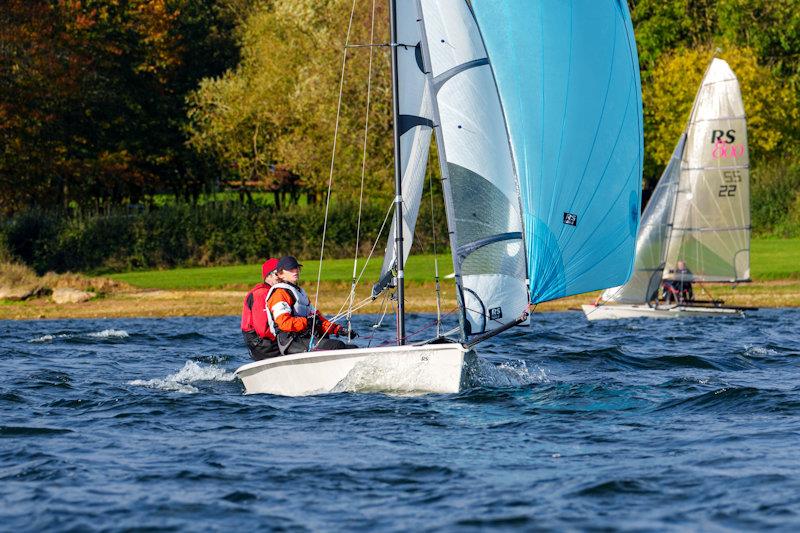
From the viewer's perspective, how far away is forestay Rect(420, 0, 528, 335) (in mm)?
15766

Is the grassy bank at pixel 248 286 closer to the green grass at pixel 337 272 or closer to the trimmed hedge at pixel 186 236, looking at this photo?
the green grass at pixel 337 272

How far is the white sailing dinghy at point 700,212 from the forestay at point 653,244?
0.02 m

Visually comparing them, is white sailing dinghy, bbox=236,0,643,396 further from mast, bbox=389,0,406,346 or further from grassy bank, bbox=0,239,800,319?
grassy bank, bbox=0,239,800,319

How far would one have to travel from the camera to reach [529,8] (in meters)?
16.3

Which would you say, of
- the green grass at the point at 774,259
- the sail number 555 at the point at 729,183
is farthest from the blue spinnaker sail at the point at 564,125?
the green grass at the point at 774,259

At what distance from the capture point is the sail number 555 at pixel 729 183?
31.9 m

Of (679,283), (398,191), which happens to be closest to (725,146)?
(679,283)

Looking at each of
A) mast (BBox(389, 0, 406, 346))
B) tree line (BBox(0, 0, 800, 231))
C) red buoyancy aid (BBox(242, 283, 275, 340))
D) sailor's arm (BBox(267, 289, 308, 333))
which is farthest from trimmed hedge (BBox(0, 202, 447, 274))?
mast (BBox(389, 0, 406, 346))

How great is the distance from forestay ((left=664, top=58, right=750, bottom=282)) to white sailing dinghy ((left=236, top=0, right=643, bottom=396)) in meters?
15.7

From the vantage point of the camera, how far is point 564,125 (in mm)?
16250

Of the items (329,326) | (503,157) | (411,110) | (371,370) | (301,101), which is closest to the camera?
(371,370)

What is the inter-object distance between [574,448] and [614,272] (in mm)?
4278

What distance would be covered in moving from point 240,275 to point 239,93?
750 inches

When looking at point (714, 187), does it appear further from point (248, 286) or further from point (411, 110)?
point (411, 110)
